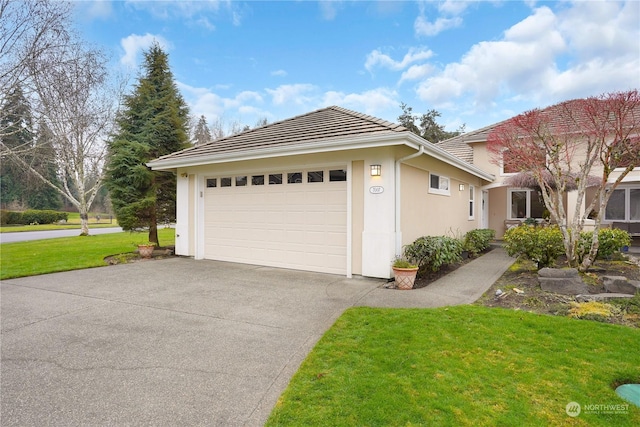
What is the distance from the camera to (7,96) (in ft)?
44.3

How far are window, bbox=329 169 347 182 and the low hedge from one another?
1421 inches

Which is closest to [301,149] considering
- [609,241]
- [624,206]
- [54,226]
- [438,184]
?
[438,184]

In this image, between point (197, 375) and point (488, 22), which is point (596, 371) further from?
point (488, 22)

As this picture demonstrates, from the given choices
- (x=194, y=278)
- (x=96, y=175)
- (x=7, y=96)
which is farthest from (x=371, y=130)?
(x=96, y=175)

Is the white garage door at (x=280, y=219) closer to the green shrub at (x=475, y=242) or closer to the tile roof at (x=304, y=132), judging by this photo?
the tile roof at (x=304, y=132)

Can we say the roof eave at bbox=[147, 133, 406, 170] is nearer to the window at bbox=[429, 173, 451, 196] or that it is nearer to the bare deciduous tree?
the window at bbox=[429, 173, 451, 196]

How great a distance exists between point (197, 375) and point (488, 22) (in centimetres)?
1340

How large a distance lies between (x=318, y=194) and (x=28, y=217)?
118 feet

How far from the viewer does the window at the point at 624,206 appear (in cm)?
1313

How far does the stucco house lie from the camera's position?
22.6 ft

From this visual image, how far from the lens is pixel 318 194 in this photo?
25.6ft

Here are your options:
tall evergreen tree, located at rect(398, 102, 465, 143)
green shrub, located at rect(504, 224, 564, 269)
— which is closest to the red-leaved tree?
green shrub, located at rect(504, 224, 564, 269)

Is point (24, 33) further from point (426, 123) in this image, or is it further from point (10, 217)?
point (426, 123)

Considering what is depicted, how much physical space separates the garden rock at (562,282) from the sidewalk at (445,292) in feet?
2.96
